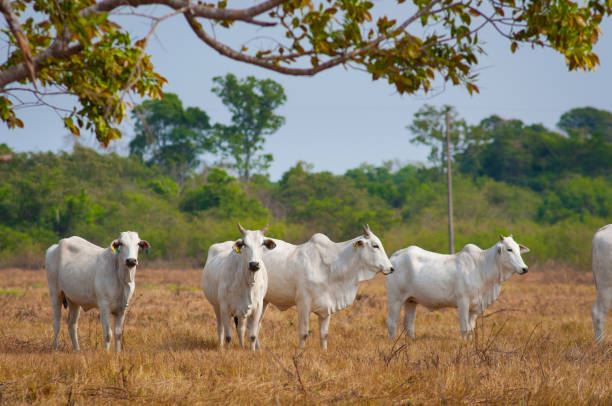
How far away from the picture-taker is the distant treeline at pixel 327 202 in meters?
32.1

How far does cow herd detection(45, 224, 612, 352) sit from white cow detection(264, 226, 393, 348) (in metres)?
0.01

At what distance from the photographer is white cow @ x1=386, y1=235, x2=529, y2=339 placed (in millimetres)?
9664

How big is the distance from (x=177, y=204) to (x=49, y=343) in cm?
3062

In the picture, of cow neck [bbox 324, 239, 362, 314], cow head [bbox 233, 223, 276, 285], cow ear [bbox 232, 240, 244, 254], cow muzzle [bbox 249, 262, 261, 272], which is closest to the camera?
cow muzzle [bbox 249, 262, 261, 272]

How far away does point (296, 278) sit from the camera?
860 centimetres

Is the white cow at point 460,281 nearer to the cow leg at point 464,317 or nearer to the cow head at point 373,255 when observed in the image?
the cow leg at point 464,317

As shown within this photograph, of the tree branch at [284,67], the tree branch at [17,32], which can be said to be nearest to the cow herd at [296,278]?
the tree branch at [284,67]

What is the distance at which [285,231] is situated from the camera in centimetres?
3334

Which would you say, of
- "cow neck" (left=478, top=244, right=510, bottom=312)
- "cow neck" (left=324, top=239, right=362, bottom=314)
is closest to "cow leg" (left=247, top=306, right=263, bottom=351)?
"cow neck" (left=324, top=239, right=362, bottom=314)

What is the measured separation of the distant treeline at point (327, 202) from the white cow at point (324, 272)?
21072 millimetres

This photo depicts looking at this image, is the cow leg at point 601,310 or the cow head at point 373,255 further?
the cow head at point 373,255

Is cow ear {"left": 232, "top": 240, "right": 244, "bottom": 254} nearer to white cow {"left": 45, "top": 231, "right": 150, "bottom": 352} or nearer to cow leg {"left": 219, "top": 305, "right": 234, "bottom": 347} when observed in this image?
cow leg {"left": 219, "top": 305, "right": 234, "bottom": 347}

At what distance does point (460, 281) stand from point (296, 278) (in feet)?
9.14

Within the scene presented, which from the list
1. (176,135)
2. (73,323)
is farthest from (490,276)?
(176,135)
